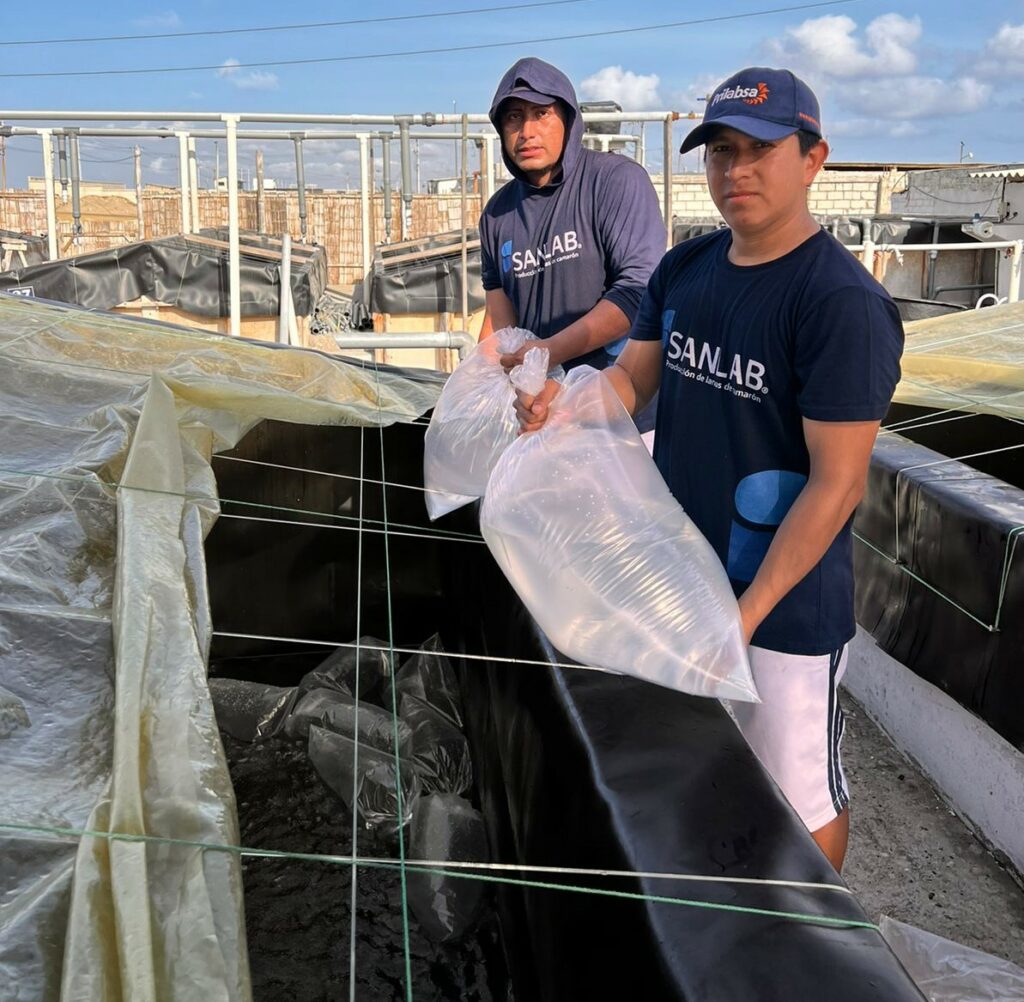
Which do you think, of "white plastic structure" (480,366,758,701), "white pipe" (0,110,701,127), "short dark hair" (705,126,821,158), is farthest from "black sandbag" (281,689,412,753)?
"white pipe" (0,110,701,127)

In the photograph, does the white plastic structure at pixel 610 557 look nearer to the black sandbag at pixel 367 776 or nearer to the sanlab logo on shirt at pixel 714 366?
the sanlab logo on shirt at pixel 714 366

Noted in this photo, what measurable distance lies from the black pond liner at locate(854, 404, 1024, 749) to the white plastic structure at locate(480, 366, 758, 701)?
3.79 ft

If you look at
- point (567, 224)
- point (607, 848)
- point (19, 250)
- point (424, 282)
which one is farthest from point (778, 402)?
point (19, 250)

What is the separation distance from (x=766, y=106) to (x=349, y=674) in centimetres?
247

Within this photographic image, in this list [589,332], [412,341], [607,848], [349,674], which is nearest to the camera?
[607,848]

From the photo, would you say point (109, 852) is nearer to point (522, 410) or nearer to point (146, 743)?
point (146, 743)

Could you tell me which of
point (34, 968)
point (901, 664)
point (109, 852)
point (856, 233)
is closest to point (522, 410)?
point (109, 852)

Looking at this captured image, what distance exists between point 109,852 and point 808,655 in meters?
1.20

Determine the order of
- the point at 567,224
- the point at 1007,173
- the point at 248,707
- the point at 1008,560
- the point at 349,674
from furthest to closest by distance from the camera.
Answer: the point at 1007,173 < the point at 349,674 < the point at 248,707 < the point at 567,224 < the point at 1008,560

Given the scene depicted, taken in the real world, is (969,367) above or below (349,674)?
above

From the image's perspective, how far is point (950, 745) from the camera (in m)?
2.78

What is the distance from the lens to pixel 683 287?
184 cm

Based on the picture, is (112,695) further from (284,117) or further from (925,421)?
(284,117)

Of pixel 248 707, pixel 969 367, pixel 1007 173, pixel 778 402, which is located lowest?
pixel 248 707
